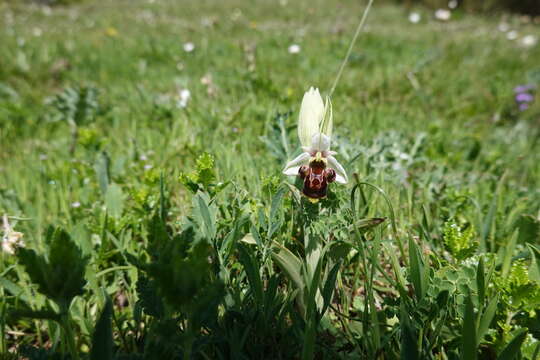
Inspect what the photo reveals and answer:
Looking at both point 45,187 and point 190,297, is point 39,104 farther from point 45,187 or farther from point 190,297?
point 190,297

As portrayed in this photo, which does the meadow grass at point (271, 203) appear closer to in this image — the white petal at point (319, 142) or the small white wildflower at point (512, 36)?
the white petal at point (319, 142)

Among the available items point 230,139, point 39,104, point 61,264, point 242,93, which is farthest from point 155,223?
point 39,104

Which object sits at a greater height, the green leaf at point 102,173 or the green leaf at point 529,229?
the green leaf at point 102,173

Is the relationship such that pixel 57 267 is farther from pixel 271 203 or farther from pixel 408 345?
pixel 408 345

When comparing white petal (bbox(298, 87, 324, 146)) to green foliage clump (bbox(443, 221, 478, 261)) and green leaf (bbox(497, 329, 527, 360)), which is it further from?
green leaf (bbox(497, 329, 527, 360))

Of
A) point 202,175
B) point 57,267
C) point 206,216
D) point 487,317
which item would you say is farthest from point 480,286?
point 57,267

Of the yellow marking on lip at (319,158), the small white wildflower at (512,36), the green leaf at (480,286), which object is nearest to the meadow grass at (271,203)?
the green leaf at (480,286)

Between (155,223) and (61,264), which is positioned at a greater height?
(155,223)
